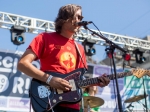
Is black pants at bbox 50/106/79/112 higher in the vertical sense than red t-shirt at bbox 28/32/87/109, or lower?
lower

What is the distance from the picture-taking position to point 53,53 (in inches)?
97.3

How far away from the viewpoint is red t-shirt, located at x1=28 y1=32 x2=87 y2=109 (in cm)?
245

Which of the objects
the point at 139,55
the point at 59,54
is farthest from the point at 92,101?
the point at 139,55

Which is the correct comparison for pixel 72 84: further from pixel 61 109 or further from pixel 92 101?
pixel 92 101

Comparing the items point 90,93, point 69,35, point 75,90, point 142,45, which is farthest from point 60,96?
point 142,45

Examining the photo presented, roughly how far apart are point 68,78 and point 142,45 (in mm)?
6924

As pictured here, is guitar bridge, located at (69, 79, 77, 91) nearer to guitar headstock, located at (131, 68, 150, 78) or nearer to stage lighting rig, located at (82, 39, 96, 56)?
guitar headstock, located at (131, 68, 150, 78)

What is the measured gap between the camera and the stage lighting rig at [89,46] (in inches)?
308

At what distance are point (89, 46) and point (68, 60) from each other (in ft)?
17.9

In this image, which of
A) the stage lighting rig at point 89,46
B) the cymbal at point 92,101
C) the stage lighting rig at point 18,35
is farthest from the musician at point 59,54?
Answer: the stage lighting rig at point 89,46

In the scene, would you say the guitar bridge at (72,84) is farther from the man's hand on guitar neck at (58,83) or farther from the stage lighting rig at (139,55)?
the stage lighting rig at (139,55)

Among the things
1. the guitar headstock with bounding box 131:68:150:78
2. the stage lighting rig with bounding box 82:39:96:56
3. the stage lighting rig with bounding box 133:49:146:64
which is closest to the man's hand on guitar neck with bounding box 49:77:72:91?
the guitar headstock with bounding box 131:68:150:78

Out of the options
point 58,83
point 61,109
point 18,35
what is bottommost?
point 61,109

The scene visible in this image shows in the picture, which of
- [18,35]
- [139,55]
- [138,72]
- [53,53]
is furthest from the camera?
[139,55]
